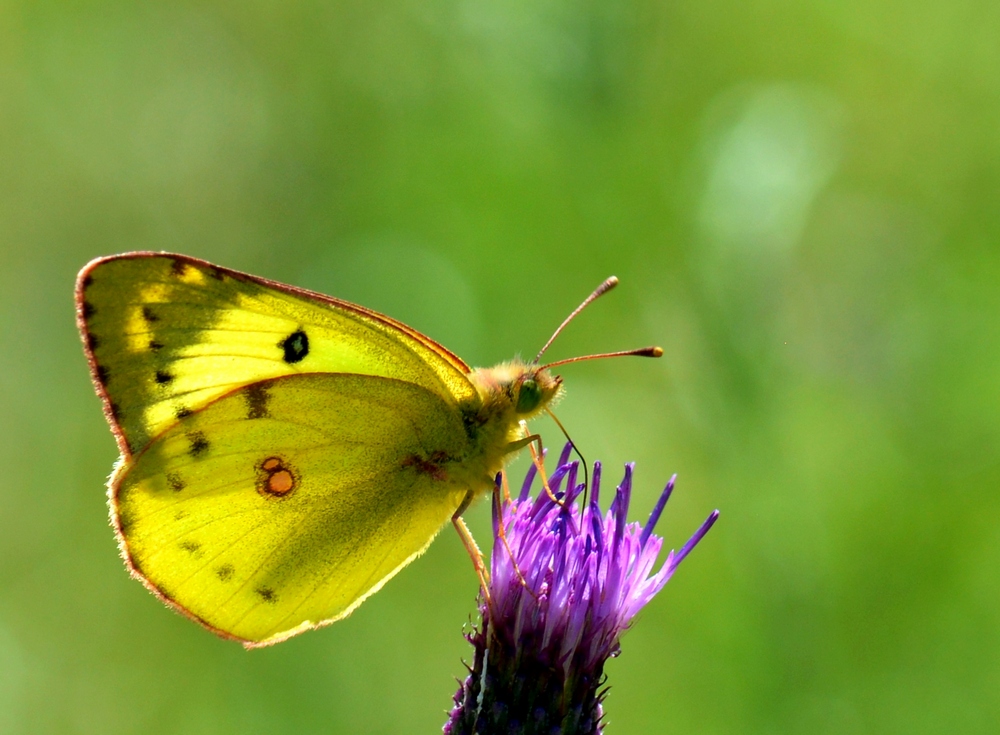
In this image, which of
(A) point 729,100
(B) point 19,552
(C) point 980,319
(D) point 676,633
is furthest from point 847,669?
Result: (B) point 19,552

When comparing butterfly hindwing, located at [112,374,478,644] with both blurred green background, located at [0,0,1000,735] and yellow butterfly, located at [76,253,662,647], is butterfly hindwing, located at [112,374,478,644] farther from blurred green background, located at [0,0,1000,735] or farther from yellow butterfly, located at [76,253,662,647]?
blurred green background, located at [0,0,1000,735]

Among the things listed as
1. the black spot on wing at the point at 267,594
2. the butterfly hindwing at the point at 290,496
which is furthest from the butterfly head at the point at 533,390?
the black spot on wing at the point at 267,594

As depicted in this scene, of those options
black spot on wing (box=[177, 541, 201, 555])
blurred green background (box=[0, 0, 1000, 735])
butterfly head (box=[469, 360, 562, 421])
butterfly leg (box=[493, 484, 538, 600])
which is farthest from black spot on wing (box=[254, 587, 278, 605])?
blurred green background (box=[0, 0, 1000, 735])

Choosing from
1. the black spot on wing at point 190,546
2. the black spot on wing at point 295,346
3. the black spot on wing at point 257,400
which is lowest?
the black spot on wing at point 190,546

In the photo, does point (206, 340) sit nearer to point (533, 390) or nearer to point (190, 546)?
point (190, 546)

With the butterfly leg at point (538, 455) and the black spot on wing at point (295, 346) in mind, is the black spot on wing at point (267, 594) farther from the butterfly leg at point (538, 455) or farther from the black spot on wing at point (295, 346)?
the butterfly leg at point (538, 455)
